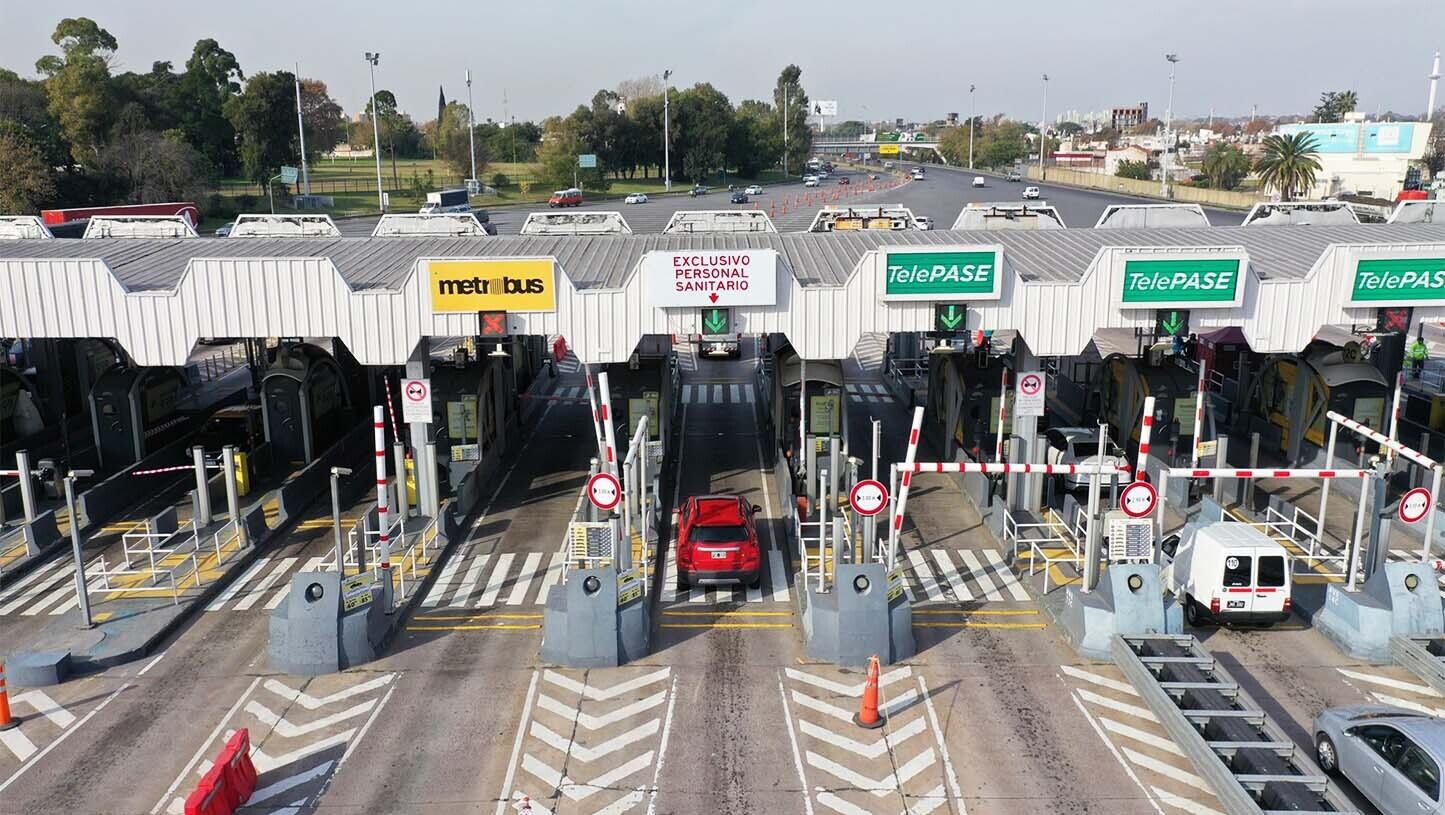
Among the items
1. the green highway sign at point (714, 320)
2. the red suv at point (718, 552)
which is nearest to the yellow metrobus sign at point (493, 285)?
the green highway sign at point (714, 320)

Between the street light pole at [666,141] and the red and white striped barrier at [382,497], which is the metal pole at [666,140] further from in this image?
the red and white striped barrier at [382,497]

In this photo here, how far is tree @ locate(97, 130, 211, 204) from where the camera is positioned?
84.8 meters

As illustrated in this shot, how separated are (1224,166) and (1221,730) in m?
121

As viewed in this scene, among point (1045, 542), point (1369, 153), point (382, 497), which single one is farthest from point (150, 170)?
point (1369, 153)

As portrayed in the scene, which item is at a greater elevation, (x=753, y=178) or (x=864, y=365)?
(x=753, y=178)

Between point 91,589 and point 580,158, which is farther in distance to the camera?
point 580,158

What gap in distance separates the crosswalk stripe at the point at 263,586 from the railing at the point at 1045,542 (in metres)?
15.5

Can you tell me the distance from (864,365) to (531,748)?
3387 cm

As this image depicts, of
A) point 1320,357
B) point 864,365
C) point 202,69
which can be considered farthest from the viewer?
point 202,69

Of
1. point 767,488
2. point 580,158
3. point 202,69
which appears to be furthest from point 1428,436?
point 202,69

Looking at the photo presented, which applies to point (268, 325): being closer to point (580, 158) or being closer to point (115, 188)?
point (115, 188)

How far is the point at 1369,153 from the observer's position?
120062mm

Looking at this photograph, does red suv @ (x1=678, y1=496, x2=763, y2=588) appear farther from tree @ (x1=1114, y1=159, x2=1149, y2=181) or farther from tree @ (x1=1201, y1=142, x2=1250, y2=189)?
tree @ (x1=1114, y1=159, x2=1149, y2=181)

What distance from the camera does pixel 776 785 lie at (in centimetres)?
1405
